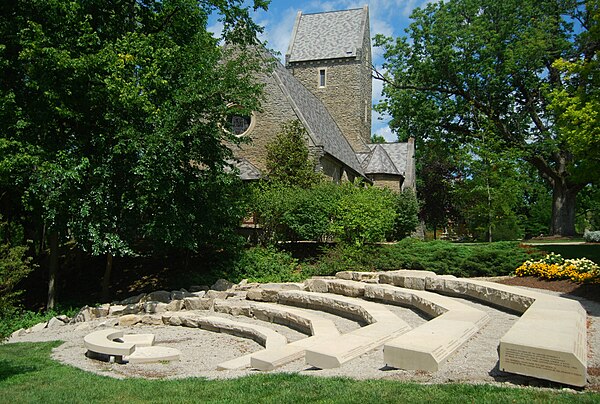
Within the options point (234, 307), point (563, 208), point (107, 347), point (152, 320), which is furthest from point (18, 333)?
point (563, 208)

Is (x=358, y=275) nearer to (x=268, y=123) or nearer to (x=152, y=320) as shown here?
(x=152, y=320)

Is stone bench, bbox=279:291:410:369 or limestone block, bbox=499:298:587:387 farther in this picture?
stone bench, bbox=279:291:410:369

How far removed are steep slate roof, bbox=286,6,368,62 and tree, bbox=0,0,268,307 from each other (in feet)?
78.7

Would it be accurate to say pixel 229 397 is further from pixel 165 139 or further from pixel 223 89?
pixel 223 89

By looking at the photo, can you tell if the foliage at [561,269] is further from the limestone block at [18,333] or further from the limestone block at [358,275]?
the limestone block at [18,333]

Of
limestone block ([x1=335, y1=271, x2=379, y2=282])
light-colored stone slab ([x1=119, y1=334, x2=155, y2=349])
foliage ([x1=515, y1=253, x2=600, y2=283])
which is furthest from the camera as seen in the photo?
limestone block ([x1=335, y1=271, x2=379, y2=282])

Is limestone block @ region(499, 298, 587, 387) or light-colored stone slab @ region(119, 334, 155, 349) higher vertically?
limestone block @ region(499, 298, 587, 387)

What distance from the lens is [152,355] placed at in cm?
774

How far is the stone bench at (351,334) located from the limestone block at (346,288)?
1.15m

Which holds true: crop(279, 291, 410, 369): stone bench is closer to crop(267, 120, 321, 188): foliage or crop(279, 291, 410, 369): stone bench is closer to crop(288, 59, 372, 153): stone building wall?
crop(267, 120, 321, 188): foliage

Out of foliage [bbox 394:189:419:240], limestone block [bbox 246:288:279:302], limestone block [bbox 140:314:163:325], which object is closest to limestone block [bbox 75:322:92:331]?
limestone block [bbox 140:314:163:325]

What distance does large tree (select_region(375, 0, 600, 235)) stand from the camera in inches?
913

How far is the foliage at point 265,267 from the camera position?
16.4 metres

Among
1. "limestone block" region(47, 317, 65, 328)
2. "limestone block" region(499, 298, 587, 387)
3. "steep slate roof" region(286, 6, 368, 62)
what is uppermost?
"steep slate roof" region(286, 6, 368, 62)
